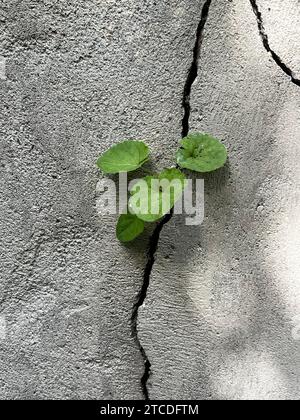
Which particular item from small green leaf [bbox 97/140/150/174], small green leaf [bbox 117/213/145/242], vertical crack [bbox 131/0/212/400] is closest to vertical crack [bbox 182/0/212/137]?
vertical crack [bbox 131/0/212/400]

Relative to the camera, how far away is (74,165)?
0.98 meters

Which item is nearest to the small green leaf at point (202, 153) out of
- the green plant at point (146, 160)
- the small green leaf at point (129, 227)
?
the green plant at point (146, 160)

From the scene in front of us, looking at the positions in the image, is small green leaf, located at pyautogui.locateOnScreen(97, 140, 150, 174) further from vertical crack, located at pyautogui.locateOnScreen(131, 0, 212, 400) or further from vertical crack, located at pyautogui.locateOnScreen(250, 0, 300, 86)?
vertical crack, located at pyautogui.locateOnScreen(250, 0, 300, 86)

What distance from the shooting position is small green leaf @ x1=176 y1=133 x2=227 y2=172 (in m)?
Result: 0.94

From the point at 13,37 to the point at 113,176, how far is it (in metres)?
0.34

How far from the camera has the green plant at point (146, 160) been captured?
0.93 m

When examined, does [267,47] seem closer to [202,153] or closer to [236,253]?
[202,153]

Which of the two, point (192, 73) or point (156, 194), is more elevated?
point (192, 73)

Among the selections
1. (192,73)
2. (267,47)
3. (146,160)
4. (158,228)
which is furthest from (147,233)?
(267,47)

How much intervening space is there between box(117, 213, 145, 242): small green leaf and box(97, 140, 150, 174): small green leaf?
97 mm

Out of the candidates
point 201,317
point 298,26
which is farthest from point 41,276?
point 298,26

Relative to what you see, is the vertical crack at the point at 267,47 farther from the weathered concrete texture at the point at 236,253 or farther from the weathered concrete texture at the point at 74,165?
the weathered concrete texture at the point at 74,165

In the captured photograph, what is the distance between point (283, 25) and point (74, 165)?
0.52 m
